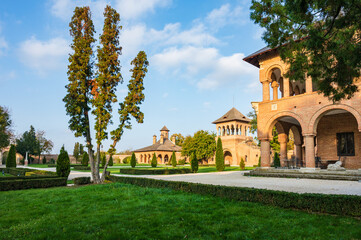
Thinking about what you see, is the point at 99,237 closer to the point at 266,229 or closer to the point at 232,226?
the point at 232,226

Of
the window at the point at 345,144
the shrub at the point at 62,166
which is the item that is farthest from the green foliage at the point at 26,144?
the window at the point at 345,144

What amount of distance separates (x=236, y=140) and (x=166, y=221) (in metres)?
39.0

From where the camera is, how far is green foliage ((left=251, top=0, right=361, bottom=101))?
5.24 metres

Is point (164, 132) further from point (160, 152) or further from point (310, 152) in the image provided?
point (310, 152)

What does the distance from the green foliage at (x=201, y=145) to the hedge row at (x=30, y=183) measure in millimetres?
32729

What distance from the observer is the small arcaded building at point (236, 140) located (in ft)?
135

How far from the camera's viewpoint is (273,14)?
641 centimetres

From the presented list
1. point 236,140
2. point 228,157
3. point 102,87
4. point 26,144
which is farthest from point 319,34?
point 26,144

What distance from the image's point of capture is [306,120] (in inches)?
632

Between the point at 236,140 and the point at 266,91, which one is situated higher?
the point at 266,91

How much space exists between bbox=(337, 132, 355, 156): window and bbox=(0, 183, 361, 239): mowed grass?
14545mm

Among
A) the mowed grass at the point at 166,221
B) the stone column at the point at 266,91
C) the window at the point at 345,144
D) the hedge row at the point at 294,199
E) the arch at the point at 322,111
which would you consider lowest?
the mowed grass at the point at 166,221

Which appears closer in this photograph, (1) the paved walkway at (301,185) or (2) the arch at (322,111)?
(1) the paved walkway at (301,185)

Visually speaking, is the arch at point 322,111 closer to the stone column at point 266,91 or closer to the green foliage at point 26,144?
the stone column at point 266,91
